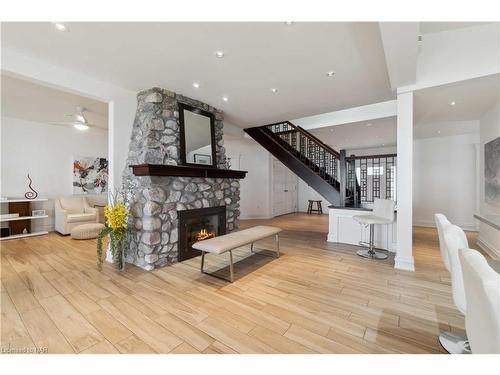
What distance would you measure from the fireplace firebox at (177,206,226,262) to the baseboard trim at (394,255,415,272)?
9.42 ft

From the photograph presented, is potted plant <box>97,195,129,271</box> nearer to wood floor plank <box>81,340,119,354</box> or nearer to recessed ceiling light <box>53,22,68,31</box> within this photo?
wood floor plank <box>81,340,119,354</box>

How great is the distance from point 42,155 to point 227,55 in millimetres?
5673

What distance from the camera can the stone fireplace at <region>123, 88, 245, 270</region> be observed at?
3.11 metres

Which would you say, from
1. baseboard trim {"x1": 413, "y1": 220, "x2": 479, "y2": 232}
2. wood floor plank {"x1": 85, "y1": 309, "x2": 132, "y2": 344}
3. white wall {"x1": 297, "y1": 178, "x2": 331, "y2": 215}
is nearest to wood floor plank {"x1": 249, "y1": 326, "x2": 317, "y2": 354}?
wood floor plank {"x1": 85, "y1": 309, "x2": 132, "y2": 344}

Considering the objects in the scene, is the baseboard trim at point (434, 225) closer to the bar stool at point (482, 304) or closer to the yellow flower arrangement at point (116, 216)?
the bar stool at point (482, 304)

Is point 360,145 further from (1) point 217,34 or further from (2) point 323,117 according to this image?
(1) point 217,34

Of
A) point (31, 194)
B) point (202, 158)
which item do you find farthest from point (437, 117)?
point (31, 194)

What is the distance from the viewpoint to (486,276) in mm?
769

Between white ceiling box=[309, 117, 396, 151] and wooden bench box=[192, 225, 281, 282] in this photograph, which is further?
white ceiling box=[309, 117, 396, 151]

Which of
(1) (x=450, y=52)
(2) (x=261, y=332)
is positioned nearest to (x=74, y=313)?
(2) (x=261, y=332)

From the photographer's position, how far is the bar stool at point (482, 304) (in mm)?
713

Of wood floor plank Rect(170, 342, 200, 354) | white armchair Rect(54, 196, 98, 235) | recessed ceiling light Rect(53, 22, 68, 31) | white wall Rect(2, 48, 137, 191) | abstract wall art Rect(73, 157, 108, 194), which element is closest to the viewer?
wood floor plank Rect(170, 342, 200, 354)

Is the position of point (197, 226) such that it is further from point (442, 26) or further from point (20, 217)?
point (442, 26)

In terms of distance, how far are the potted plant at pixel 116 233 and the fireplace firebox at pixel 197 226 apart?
2.54ft
